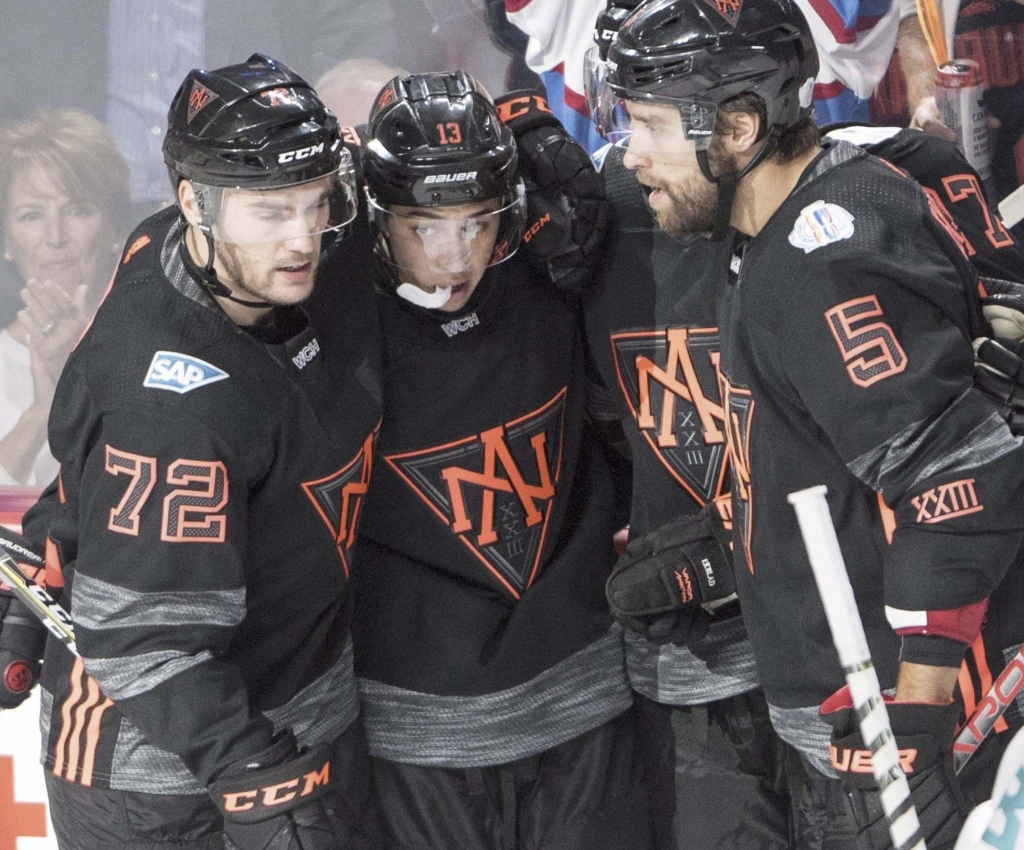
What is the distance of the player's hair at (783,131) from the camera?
181 centimetres

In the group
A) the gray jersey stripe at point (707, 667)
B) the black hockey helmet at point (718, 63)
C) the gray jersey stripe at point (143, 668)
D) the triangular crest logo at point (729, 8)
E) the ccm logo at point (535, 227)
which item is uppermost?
Answer: the triangular crest logo at point (729, 8)

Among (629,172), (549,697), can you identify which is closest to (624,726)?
(549,697)

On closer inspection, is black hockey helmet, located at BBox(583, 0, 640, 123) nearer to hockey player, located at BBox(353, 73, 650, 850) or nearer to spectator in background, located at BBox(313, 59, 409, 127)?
hockey player, located at BBox(353, 73, 650, 850)

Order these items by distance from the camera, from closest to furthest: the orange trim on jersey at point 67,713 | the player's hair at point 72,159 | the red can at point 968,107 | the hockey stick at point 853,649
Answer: the hockey stick at point 853,649
the orange trim on jersey at point 67,713
the red can at point 968,107
the player's hair at point 72,159

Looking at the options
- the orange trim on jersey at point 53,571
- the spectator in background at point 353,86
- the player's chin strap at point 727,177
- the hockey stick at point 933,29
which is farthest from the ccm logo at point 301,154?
the hockey stick at point 933,29

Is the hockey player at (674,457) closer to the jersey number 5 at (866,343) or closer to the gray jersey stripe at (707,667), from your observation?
the gray jersey stripe at (707,667)

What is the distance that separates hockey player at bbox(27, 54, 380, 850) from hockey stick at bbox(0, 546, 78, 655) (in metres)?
0.04

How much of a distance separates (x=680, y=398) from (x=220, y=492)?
29.0 inches

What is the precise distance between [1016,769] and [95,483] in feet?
3.93

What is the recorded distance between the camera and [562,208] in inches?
83.6

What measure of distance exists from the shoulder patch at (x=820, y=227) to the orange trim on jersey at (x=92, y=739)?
1.14 meters

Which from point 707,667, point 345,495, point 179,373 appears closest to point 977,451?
point 707,667

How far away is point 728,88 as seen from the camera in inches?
71.2

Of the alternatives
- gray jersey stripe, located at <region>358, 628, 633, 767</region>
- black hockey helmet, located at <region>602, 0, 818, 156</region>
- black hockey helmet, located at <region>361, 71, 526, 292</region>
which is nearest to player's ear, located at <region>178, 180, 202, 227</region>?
black hockey helmet, located at <region>361, 71, 526, 292</region>
